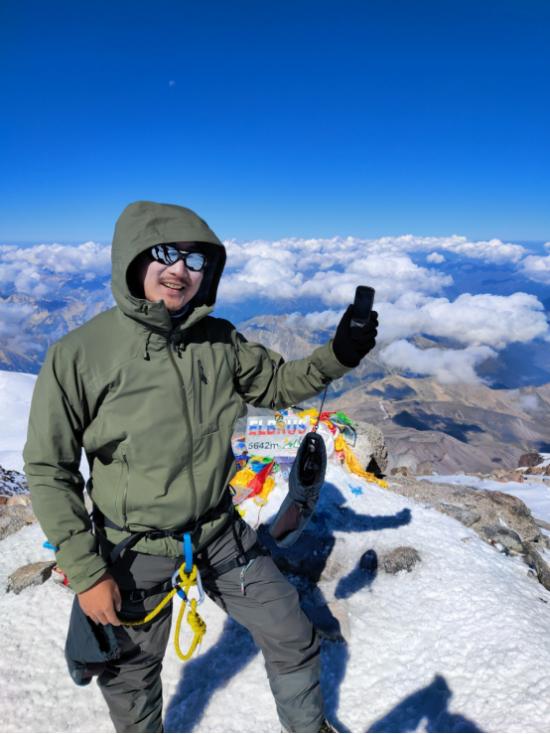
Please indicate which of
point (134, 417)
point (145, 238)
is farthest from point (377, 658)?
point (145, 238)

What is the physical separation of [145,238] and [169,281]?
1.16 ft

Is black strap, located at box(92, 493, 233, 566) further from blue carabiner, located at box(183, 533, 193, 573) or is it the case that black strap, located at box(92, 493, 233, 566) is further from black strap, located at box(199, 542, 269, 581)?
black strap, located at box(199, 542, 269, 581)

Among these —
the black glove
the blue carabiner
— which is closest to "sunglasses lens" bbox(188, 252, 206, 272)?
the black glove

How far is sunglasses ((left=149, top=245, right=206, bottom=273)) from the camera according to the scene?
10.5 feet

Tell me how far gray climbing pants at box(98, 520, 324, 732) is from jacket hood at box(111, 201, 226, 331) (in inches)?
80.0

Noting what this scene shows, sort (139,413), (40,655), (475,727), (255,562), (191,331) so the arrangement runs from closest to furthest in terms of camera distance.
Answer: (139,413)
(191,331)
(255,562)
(475,727)
(40,655)

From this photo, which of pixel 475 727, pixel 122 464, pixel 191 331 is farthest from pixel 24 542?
pixel 475 727

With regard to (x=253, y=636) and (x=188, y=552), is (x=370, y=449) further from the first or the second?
(x=188, y=552)

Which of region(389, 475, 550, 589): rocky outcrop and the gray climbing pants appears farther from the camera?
region(389, 475, 550, 589): rocky outcrop

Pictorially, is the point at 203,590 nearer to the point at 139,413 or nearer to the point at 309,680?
the point at 309,680

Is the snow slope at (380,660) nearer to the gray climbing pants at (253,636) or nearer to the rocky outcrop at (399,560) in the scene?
the rocky outcrop at (399,560)

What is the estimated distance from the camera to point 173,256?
3242 millimetres

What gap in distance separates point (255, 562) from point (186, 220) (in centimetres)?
309

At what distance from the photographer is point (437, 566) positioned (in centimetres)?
764
